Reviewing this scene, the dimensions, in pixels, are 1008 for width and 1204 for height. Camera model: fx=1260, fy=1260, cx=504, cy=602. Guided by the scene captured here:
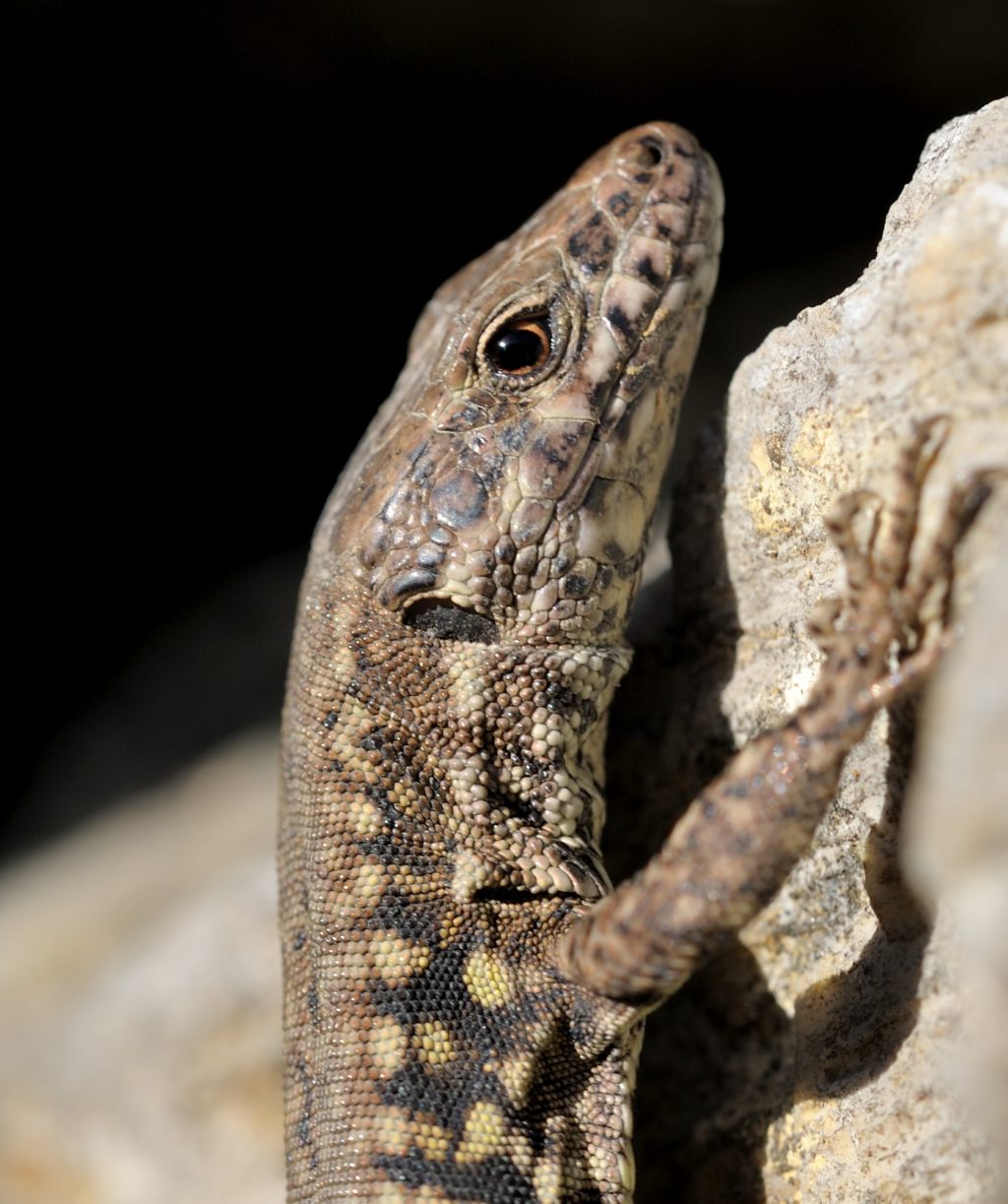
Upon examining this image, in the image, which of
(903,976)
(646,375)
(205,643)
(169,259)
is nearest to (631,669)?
(646,375)

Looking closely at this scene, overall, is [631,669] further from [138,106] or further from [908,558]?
[138,106]

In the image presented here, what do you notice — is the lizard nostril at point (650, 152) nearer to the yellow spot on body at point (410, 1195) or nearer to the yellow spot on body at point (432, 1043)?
the yellow spot on body at point (432, 1043)

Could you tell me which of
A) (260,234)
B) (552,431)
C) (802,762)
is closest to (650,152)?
(552,431)

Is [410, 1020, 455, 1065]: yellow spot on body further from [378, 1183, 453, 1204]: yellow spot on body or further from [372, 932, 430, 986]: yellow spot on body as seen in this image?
[378, 1183, 453, 1204]: yellow spot on body

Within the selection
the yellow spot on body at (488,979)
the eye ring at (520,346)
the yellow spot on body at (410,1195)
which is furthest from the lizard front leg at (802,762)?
the eye ring at (520,346)

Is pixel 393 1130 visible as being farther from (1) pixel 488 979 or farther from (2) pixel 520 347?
(2) pixel 520 347

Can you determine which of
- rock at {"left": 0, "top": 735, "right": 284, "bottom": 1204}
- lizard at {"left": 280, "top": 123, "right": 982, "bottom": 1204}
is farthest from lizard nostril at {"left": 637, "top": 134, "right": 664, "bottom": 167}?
rock at {"left": 0, "top": 735, "right": 284, "bottom": 1204}
